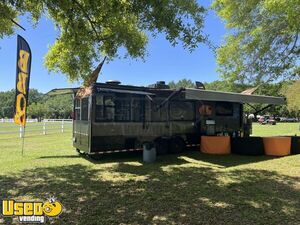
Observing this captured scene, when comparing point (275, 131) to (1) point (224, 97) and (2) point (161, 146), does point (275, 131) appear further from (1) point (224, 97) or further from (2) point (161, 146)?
(2) point (161, 146)

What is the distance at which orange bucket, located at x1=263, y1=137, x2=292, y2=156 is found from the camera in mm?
12470

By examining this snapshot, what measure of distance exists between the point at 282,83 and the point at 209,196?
8.16 meters

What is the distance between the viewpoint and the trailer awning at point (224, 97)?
1146cm

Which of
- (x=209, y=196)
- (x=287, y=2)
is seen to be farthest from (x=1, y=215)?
(x=287, y=2)

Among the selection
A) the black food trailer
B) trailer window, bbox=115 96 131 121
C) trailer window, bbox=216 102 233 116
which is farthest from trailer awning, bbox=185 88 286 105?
trailer window, bbox=115 96 131 121

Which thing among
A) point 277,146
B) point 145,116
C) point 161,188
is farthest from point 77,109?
point 277,146

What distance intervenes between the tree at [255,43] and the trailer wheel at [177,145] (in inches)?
131

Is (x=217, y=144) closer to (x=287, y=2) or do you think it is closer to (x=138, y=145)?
(x=138, y=145)

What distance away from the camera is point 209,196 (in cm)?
644

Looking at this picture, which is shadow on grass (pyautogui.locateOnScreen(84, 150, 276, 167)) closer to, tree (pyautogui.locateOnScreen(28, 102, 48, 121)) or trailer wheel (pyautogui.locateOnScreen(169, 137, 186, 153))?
trailer wheel (pyautogui.locateOnScreen(169, 137, 186, 153))

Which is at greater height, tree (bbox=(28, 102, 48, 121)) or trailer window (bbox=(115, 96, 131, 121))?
tree (bbox=(28, 102, 48, 121))

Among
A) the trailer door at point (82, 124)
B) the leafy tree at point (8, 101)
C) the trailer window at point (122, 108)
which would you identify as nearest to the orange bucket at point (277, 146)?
the trailer window at point (122, 108)

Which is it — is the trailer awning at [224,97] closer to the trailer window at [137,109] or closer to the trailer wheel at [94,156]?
the trailer window at [137,109]

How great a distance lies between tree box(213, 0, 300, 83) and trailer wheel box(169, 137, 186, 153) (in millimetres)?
3322
